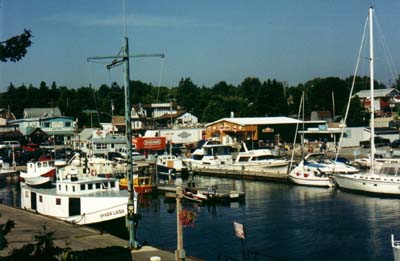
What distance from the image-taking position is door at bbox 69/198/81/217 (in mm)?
30641

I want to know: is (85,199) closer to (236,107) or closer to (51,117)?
(51,117)

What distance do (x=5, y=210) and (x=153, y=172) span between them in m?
22.7

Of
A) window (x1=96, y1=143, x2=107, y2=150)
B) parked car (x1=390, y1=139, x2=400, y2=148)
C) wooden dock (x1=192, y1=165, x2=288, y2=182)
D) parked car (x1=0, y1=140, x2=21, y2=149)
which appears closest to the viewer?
wooden dock (x1=192, y1=165, x2=288, y2=182)

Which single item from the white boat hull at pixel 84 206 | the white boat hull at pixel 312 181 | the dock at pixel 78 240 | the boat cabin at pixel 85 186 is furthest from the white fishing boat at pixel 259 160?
the dock at pixel 78 240

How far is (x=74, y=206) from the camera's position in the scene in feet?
101

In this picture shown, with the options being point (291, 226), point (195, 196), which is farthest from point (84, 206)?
point (195, 196)

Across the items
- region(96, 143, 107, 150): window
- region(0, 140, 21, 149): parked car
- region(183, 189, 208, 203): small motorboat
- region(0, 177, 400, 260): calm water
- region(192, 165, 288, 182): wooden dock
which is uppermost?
region(0, 140, 21, 149): parked car

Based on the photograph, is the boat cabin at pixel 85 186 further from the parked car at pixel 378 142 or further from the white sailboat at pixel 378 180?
the parked car at pixel 378 142

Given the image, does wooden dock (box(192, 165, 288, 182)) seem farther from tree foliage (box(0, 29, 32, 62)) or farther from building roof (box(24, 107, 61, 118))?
building roof (box(24, 107, 61, 118))

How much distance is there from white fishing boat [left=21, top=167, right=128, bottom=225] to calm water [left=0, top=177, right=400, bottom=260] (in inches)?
101

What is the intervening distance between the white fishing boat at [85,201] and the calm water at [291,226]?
8.45 ft

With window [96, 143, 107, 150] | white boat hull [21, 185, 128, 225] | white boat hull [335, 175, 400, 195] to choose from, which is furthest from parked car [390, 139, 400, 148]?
white boat hull [21, 185, 128, 225]

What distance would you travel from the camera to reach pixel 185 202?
41.3m

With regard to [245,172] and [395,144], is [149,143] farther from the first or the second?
[395,144]
